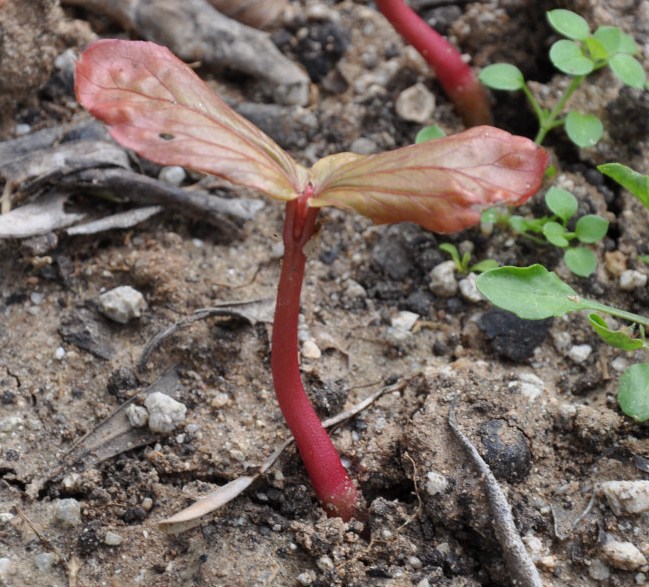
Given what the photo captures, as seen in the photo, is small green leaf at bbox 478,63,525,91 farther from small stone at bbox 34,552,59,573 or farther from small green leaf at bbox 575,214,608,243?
small stone at bbox 34,552,59,573

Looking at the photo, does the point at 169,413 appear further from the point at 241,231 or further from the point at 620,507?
the point at 620,507

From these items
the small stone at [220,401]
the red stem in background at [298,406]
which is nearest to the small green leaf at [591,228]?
the red stem in background at [298,406]

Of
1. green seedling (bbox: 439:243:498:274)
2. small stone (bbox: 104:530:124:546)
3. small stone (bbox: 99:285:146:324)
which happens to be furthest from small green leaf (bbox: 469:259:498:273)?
small stone (bbox: 104:530:124:546)

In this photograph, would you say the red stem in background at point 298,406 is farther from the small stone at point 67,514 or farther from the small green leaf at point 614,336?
the small green leaf at point 614,336

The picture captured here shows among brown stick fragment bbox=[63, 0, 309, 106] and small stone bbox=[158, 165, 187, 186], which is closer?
small stone bbox=[158, 165, 187, 186]

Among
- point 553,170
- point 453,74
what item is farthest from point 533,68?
point 553,170

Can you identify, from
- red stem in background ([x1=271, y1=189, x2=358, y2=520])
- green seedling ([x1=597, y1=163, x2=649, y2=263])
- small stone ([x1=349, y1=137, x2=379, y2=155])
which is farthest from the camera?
small stone ([x1=349, y1=137, x2=379, y2=155])
